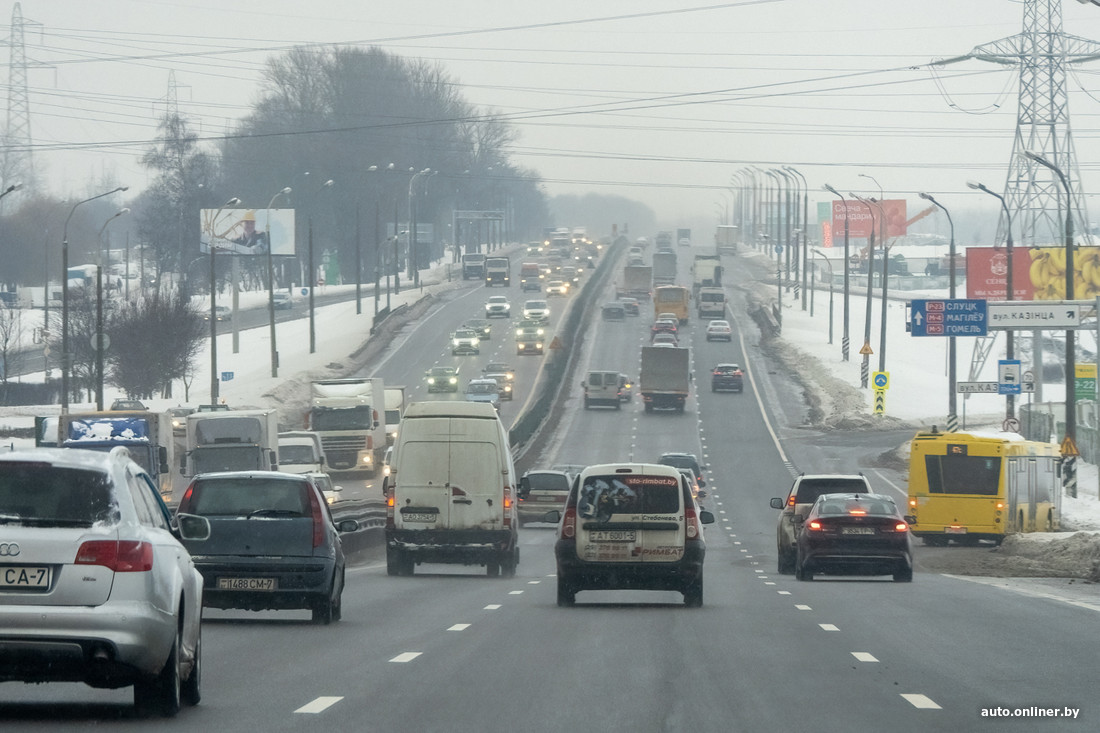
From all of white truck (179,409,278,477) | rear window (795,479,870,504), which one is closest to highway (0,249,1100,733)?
rear window (795,479,870,504)

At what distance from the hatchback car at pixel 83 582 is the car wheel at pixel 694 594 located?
10.6 metres

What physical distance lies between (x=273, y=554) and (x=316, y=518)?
1.81 ft

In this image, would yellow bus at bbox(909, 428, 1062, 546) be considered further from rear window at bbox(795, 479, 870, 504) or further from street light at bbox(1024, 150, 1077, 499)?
rear window at bbox(795, 479, 870, 504)

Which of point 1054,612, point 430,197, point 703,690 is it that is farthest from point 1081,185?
point 430,197

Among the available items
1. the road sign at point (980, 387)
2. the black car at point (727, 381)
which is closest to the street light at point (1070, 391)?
the road sign at point (980, 387)

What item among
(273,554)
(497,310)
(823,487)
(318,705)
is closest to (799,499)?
(823,487)

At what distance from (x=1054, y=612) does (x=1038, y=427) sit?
4329 cm

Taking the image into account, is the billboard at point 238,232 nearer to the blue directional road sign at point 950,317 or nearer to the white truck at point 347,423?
the white truck at point 347,423

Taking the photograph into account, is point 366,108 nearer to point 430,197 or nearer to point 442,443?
point 430,197

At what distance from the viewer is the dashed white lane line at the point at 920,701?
1042 centimetres

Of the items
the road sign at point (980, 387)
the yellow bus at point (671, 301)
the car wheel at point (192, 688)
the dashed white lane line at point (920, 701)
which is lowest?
the road sign at point (980, 387)

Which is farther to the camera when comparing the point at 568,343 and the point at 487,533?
the point at 568,343

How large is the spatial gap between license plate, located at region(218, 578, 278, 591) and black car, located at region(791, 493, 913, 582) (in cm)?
1123

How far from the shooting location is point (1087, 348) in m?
127
